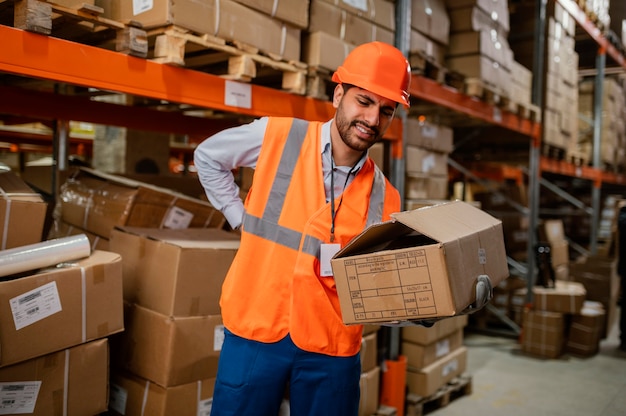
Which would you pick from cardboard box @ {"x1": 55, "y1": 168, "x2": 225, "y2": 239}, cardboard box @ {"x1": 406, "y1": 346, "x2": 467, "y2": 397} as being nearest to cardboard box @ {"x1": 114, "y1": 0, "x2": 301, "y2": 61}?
cardboard box @ {"x1": 55, "y1": 168, "x2": 225, "y2": 239}

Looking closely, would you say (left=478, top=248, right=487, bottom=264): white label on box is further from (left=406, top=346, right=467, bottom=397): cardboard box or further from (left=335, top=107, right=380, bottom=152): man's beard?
(left=406, top=346, right=467, bottom=397): cardboard box

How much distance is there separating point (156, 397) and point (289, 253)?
3.80 feet

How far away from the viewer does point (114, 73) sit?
243 cm

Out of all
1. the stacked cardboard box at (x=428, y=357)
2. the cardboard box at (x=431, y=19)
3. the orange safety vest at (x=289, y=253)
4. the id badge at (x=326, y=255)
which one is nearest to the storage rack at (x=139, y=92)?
the cardboard box at (x=431, y=19)

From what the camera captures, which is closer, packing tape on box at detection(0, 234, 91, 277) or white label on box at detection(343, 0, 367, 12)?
packing tape on box at detection(0, 234, 91, 277)

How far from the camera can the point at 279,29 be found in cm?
313

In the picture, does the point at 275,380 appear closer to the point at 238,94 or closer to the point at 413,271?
the point at 413,271

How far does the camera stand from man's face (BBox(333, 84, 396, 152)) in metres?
2.28

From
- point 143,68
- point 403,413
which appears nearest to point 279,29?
point 143,68

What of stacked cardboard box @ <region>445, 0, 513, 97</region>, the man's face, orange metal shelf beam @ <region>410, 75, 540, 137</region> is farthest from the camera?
stacked cardboard box @ <region>445, 0, 513, 97</region>

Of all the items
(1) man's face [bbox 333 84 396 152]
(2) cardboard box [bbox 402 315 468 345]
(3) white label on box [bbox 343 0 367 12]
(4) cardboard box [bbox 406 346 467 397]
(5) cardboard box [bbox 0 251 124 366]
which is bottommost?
(4) cardboard box [bbox 406 346 467 397]

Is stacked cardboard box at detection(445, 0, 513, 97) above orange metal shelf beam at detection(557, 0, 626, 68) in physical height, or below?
below

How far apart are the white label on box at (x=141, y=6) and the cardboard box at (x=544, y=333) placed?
5.36 metres

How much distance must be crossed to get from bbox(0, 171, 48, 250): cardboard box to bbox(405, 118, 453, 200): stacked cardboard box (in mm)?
2789
